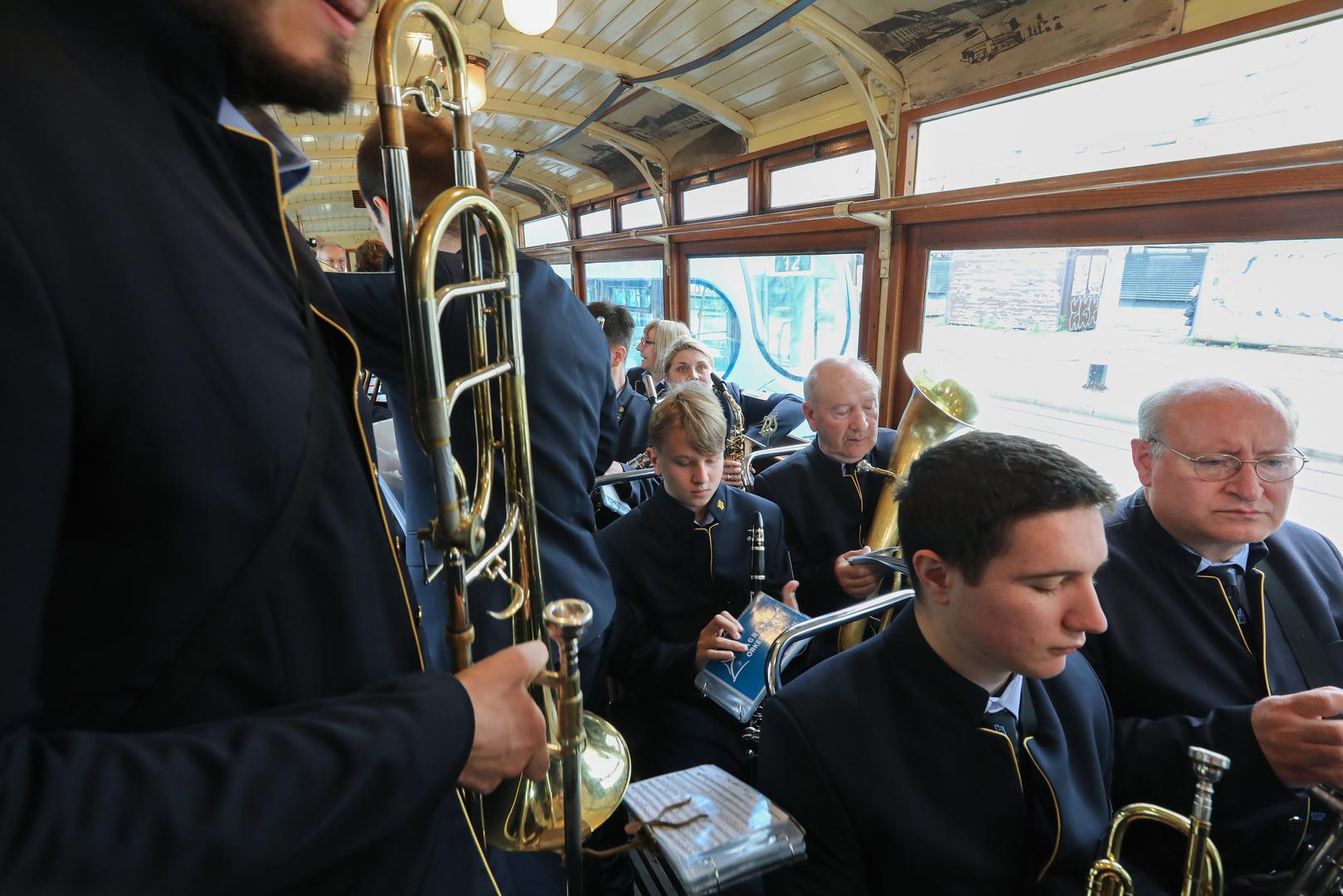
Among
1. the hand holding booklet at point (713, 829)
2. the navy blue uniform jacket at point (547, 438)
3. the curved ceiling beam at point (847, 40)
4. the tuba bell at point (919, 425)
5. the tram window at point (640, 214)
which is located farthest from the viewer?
the tram window at point (640, 214)

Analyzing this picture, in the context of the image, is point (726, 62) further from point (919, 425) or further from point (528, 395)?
point (528, 395)

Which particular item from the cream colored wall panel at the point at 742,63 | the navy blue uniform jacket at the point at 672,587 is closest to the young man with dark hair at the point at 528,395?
the navy blue uniform jacket at the point at 672,587

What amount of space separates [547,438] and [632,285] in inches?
243

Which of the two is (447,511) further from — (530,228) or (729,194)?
(530,228)

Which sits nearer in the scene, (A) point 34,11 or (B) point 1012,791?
(A) point 34,11

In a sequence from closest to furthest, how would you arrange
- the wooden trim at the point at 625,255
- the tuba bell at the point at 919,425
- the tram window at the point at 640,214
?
the tuba bell at the point at 919,425
the tram window at the point at 640,214
the wooden trim at the point at 625,255

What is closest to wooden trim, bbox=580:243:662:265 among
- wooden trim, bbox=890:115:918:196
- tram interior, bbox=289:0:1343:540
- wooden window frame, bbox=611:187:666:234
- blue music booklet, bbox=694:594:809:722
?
wooden window frame, bbox=611:187:666:234

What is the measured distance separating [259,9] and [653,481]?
2.99 metres

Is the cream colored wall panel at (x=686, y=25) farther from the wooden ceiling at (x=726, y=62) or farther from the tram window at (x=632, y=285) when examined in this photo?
the tram window at (x=632, y=285)

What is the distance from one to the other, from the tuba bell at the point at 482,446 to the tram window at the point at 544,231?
8.10 m

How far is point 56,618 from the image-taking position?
20.9 inches

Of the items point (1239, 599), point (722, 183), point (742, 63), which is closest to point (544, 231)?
point (722, 183)

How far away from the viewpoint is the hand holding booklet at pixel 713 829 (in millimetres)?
1041

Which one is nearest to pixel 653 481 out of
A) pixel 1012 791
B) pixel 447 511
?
pixel 1012 791
